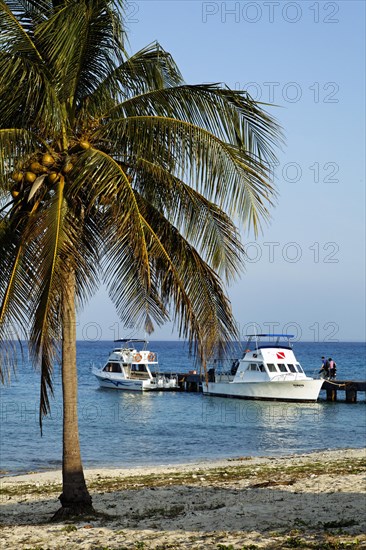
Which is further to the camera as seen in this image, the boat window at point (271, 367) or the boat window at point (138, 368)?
the boat window at point (138, 368)

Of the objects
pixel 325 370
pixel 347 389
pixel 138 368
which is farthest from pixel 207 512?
pixel 138 368

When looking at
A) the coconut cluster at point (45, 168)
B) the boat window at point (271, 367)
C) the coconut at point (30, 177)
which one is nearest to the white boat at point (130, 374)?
the boat window at point (271, 367)

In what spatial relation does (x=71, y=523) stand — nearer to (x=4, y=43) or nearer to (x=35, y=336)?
(x=35, y=336)

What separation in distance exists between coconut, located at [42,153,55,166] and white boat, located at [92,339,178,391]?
49695mm

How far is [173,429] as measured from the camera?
40.2 meters

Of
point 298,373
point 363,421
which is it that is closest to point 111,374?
point 298,373

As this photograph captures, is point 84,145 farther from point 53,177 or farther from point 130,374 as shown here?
point 130,374

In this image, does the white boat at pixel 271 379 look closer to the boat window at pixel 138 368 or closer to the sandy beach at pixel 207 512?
the boat window at pixel 138 368

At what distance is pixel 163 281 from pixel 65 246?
6.05 ft

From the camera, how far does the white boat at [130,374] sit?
6072 cm

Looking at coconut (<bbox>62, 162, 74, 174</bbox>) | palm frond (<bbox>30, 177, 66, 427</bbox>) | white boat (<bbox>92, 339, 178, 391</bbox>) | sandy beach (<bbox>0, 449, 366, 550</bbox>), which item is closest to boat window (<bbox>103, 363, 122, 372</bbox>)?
white boat (<bbox>92, 339, 178, 391</bbox>)

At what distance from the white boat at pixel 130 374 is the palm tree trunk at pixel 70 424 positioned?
4796 centimetres

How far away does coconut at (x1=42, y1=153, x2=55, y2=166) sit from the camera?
35.8 ft

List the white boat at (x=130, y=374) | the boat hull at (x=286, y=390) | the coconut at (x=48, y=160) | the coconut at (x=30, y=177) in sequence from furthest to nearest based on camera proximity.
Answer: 1. the white boat at (x=130, y=374)
2. the boat hull at (x=286, y=390)
3. the coconut at (x=48, y=160)
4. the coconut at (x=30, y=177)
